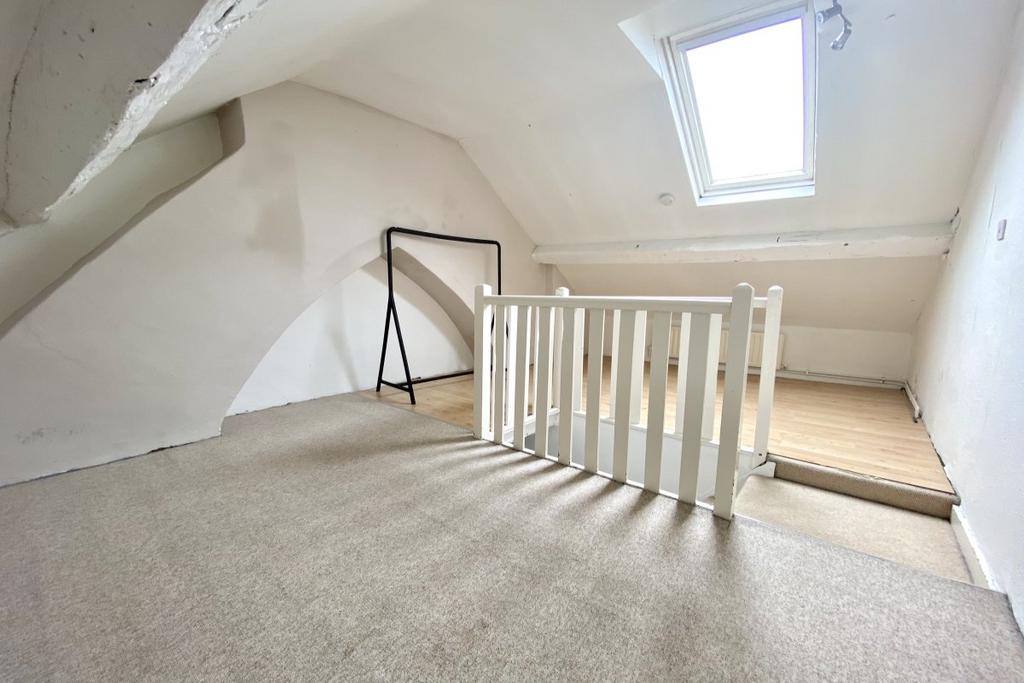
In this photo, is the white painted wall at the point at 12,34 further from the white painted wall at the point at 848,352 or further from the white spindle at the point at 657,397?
the white painted wall at the point at 848,352

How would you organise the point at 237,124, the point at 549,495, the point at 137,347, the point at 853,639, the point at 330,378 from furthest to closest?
the point at 330,378 < the point at 237,124 < the point at 137,347 < the point at 549,495 < the point at 853,639

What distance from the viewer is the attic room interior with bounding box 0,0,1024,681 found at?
1.02 m

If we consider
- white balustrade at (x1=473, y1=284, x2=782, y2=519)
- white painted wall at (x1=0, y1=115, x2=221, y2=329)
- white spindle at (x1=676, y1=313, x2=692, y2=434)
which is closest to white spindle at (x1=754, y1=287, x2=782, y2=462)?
white balustrade at (x1=473, y1=284, x2=782, y2=519)

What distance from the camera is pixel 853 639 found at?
1012 millimetres

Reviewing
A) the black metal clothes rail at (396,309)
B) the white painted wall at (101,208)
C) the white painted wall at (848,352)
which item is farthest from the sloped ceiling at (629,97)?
the black metal clothes rail at (396,309)

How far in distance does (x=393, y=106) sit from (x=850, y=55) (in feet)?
8.89

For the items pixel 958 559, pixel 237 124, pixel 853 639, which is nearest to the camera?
pixel 853 639

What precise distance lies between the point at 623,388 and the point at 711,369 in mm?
532

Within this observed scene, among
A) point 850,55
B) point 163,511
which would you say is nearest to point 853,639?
point 163,511

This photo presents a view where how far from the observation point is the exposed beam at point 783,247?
9.00 ft

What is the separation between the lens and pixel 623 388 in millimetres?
1778

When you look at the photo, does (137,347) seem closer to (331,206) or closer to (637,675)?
(331,206)

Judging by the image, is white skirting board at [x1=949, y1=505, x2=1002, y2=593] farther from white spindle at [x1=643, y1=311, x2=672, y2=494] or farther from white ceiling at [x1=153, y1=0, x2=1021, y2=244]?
white ceiling at [x1=153, y1=0, x2=1021, y2=244]

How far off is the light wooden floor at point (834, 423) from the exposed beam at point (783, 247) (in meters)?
1.16
